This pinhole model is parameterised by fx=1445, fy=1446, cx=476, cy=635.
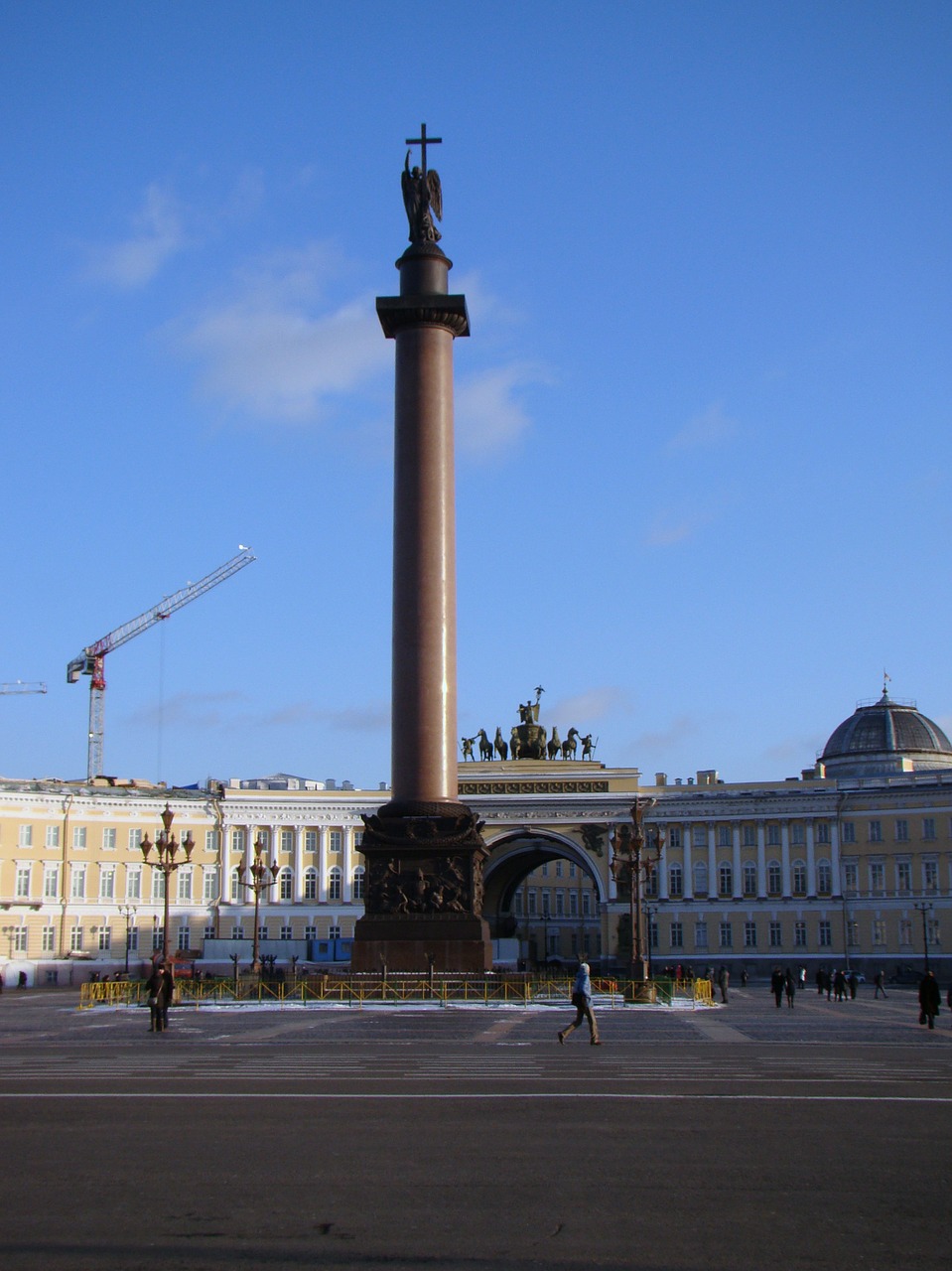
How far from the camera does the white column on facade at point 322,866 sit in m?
97.7

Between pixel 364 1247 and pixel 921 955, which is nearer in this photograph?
pixel 364 1247

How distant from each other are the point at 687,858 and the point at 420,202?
5876cm

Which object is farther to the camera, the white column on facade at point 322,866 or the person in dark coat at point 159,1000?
the white column on facade at point 322,866

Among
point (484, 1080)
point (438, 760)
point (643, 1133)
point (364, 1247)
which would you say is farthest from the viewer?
point (438, 760)

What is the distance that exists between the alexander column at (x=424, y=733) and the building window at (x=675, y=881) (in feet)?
179

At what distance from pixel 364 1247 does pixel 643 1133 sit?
514cm

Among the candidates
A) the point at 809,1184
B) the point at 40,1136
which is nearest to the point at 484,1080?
the point at 40,1136

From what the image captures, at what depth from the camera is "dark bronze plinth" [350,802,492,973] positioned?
4262 centimetres

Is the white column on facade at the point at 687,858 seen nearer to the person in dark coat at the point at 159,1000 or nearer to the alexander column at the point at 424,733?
the alexander column at the point at 424,733

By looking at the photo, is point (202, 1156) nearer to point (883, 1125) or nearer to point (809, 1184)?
point (809, 1184)

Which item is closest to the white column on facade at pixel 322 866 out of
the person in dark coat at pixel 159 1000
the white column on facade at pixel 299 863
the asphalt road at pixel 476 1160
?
the white column on facade at pixel 299 863

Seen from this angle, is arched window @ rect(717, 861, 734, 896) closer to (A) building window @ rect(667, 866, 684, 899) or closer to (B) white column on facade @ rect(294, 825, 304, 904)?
(A) building window @ rect(667, 866, 684, 899)

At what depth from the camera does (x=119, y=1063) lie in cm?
2245

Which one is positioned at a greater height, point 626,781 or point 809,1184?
point 626,781
